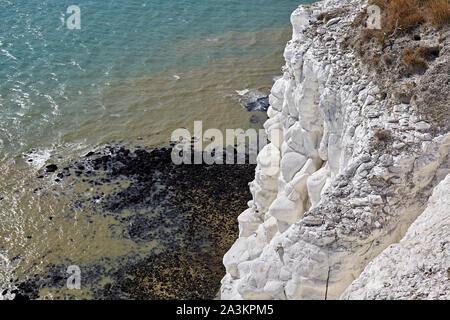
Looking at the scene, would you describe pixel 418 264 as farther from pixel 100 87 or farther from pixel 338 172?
pixel 100 87

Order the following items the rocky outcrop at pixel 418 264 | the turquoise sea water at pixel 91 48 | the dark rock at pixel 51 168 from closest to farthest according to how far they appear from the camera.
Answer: the rocky outcrop at pixel 418 264
the dark rock at pixel 51 168
the turquoise sea water at pixel 91 48

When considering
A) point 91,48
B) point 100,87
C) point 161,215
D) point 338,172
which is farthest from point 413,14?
point 91,48

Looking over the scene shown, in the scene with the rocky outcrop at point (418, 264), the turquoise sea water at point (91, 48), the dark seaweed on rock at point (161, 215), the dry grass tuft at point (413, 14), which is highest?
the dry grass tuft at point (413, 14)

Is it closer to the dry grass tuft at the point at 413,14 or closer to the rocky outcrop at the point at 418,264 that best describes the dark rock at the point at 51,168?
the dry grass tuft at the point at 413,14

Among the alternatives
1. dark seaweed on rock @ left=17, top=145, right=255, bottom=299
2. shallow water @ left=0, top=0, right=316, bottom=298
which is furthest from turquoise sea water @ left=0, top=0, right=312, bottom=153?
dark seaweed on rock @ left=17, top=145, right=255, bottom=299

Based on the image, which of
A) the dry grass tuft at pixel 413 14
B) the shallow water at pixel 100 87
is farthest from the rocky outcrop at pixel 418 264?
the shallow water at pixel 100 87
